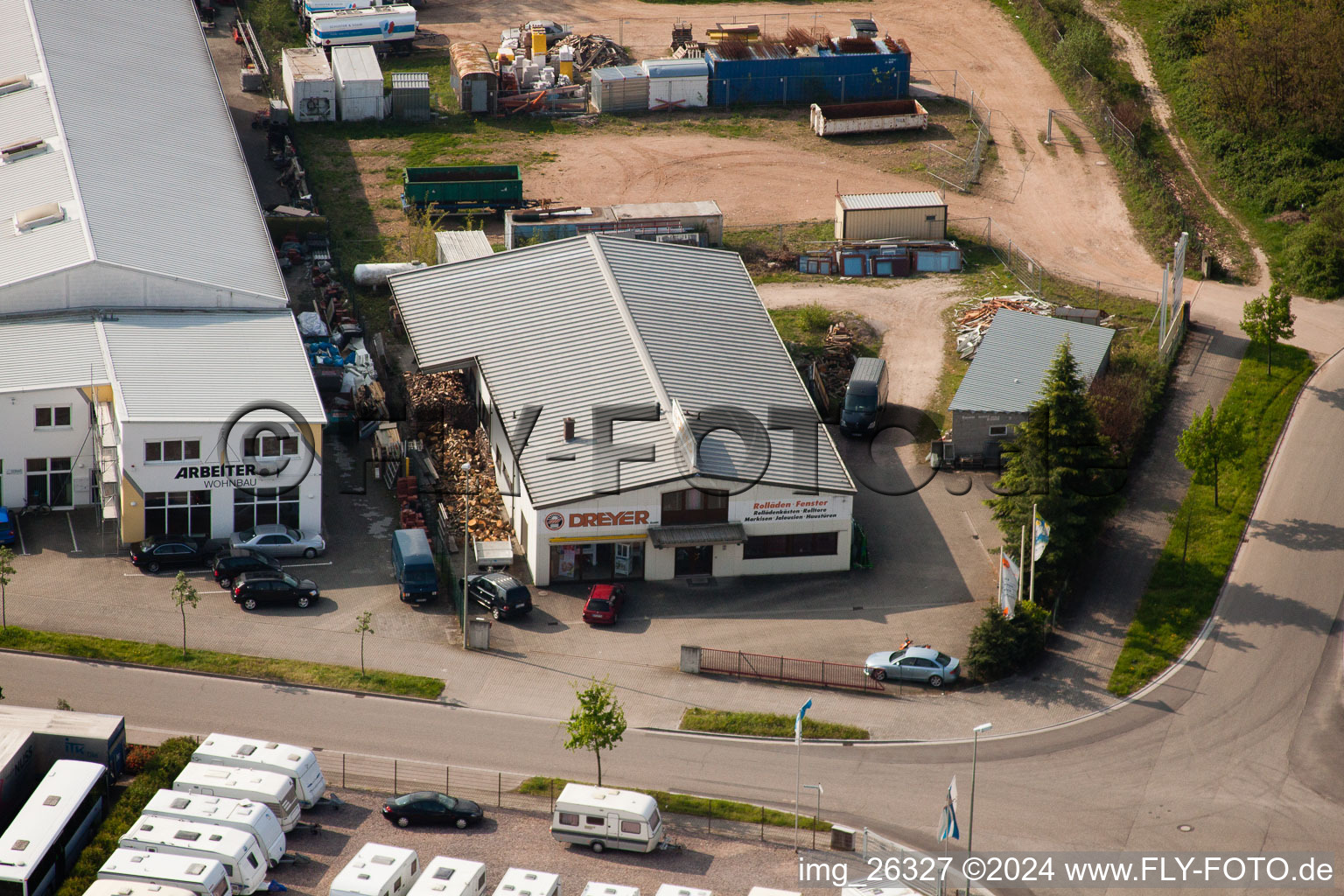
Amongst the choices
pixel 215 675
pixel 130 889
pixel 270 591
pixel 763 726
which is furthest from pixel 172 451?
pixel 763 726

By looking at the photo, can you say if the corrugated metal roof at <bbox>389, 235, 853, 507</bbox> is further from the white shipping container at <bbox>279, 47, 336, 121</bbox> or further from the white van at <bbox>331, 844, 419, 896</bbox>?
the white shipping container at <bbox>279, 47, 336, 121</bbox>

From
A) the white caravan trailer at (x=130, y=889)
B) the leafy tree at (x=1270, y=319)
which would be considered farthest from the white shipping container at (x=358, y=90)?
the white caravan trailer at (x=130, y=889)

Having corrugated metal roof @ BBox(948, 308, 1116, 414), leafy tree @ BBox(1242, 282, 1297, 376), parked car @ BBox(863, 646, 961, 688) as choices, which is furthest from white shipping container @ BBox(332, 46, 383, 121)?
parked car @ BBox(863, 646, 961, 688)

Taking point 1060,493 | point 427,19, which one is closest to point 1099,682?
point 1060,493

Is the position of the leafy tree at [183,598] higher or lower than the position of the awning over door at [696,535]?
lower

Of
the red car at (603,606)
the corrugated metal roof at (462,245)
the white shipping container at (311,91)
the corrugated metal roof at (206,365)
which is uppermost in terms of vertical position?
the white shipping container at (311,91)

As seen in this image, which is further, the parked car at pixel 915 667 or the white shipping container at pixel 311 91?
the white shipping container at pixel 311 91

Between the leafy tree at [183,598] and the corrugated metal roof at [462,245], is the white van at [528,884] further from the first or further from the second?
the corrugated metal roof at [462,245]
